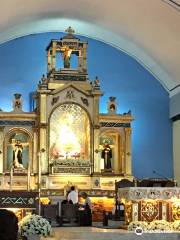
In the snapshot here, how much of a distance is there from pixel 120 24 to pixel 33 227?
1113cm

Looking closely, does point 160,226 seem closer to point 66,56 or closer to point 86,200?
point 86,200

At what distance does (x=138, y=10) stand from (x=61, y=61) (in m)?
3.57

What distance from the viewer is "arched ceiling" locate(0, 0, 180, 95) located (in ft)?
56.6

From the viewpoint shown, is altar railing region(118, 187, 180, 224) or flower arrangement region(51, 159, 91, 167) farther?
flower arrangement region(51, 159, 91, 167)

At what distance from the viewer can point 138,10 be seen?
57.4ft

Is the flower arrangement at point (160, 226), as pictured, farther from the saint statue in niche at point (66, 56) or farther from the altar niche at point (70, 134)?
the saint statue in niche at point (66, 56)

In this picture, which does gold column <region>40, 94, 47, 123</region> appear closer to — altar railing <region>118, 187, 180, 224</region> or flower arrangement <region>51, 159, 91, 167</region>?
flower arrangement <region>51, 159, 91, 167</region>

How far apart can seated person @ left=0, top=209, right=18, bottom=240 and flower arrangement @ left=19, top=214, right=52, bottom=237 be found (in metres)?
5.06

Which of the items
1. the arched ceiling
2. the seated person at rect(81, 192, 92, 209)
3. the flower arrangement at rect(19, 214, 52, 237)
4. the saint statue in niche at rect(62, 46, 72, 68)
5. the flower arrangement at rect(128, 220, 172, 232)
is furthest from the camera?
the saint statue in niche at rect(62, 46, 72, 68)

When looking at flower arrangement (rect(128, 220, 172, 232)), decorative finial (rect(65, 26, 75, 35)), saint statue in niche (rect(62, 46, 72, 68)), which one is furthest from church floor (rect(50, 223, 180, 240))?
decorative finial (rect(65, 26, 75, 35))

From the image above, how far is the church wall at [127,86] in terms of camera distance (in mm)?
19500

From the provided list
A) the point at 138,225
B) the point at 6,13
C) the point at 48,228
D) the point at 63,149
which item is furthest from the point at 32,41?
the point at 48,228

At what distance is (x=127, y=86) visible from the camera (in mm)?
20266

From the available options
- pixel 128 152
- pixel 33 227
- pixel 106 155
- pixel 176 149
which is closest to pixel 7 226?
pixel 33 227
